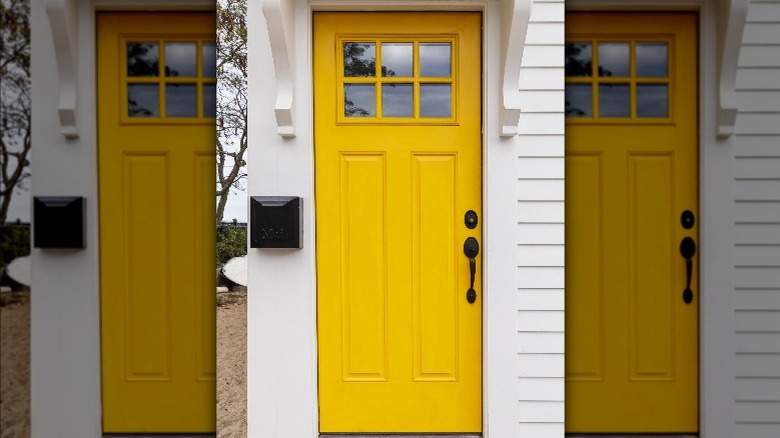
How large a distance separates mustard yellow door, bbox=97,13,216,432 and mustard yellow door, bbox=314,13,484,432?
0.79m

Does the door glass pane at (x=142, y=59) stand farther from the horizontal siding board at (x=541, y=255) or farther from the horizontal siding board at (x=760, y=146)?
the horizontal siding board at (x=760, y=146)

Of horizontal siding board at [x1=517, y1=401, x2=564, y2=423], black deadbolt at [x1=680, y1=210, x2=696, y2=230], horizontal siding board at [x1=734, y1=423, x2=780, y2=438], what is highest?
black deadbolt at [x1=680, y1=210, x2=696, y2=230]

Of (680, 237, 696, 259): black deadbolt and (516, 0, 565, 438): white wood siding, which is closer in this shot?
(516, 0, 565, 438): white wood siding

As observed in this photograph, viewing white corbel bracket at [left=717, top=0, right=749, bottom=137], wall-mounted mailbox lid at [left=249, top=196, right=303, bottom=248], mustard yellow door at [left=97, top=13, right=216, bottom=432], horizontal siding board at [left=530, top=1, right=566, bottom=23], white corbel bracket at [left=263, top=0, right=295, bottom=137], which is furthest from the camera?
mustard yellow door at [left=97, top=13, right=216, bottom=432]

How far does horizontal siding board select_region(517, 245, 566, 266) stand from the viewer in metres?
2.35

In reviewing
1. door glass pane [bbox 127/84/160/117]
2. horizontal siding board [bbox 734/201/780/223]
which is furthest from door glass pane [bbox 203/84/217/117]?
horizontal siding board [bbox 734/201/780/223]

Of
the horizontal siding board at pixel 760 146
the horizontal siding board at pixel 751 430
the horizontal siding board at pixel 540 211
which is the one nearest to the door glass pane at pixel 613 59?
the horizontal siding board at pixel 760 146

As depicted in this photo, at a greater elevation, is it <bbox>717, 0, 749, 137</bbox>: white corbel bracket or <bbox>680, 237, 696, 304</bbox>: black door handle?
<bbox>717, 0, 749, 137</bbox>: white corbel bracket

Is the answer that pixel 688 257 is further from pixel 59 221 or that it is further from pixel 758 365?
pixel 59 221

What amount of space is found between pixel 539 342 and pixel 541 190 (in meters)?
0.77

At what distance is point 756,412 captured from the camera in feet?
8.41

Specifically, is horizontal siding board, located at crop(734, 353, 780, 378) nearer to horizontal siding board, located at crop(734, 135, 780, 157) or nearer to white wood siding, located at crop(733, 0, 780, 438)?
white wood siding, located at crop(733, 0, 780, 438)

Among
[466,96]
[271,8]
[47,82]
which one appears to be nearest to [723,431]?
[466,96]

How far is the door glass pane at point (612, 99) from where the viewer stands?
107 inches
